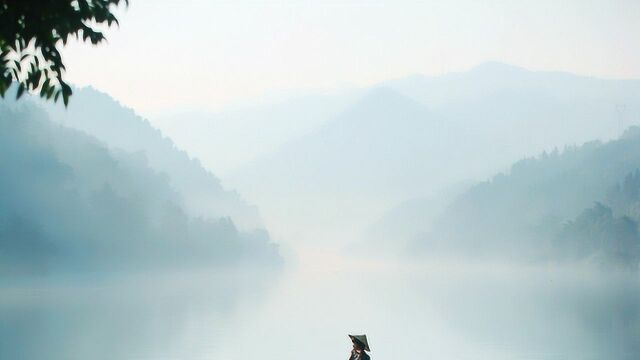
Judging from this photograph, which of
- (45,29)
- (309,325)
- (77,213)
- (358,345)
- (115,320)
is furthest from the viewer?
(77,213)

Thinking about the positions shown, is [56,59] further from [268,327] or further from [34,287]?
[34,287]

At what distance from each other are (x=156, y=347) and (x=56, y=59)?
35.9 metres

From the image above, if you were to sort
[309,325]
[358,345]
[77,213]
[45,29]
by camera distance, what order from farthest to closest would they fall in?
[77,213] → [309,325] → [358,345] → [45,29]

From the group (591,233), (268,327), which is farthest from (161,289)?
(591,233)

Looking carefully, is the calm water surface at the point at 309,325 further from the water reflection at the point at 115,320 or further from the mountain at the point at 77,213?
the mountain at the point at 77,213

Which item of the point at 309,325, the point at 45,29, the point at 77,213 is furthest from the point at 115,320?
the point at 77,213

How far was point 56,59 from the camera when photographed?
1155 cm

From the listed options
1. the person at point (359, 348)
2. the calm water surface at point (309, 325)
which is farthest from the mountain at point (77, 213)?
the person at point (359, 348)

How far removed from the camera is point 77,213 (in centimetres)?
15188

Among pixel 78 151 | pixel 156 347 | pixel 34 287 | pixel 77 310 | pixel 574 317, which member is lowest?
pixel 156 347

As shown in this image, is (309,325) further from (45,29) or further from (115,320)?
(45,29)

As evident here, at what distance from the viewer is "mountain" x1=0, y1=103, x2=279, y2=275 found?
445ft

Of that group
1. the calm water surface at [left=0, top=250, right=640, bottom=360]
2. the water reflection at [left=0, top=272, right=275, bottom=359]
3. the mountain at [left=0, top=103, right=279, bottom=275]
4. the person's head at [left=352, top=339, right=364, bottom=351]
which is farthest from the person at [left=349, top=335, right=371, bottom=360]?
the mountain at [left=0, top=103, right=279, bottom=275]

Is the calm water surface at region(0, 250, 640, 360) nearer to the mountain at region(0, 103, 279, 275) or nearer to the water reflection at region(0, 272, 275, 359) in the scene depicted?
the water reflection at region(0, 272, 275, 359)
